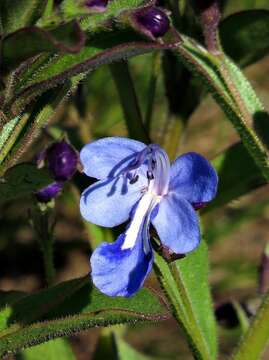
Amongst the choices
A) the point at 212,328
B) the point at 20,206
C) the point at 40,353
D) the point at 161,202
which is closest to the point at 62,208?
the point at 20,206

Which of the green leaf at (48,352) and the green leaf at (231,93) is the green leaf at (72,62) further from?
the green leaf at (48,352)

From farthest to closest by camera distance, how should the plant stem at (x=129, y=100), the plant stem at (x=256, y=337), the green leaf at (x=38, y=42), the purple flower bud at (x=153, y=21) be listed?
1. the plant stem at (x=129, y=100)
2. the plant stem at (x=256, y=337)
3. the purple flower bud at (x=153, y=21)
4. the green leaf at (x=38, y=42)

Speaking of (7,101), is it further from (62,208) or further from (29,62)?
(62,208)

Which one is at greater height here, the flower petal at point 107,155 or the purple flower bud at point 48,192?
the flower petal at point 107,155

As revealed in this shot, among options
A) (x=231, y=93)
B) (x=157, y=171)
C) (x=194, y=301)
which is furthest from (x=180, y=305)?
(x=231, y=93)

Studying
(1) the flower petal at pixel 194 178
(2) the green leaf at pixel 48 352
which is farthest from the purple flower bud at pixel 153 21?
(2) the green leaf at pixel 48 352

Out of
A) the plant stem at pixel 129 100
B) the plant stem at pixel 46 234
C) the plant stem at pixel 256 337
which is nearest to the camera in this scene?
the plant stem at pixel 256 337
